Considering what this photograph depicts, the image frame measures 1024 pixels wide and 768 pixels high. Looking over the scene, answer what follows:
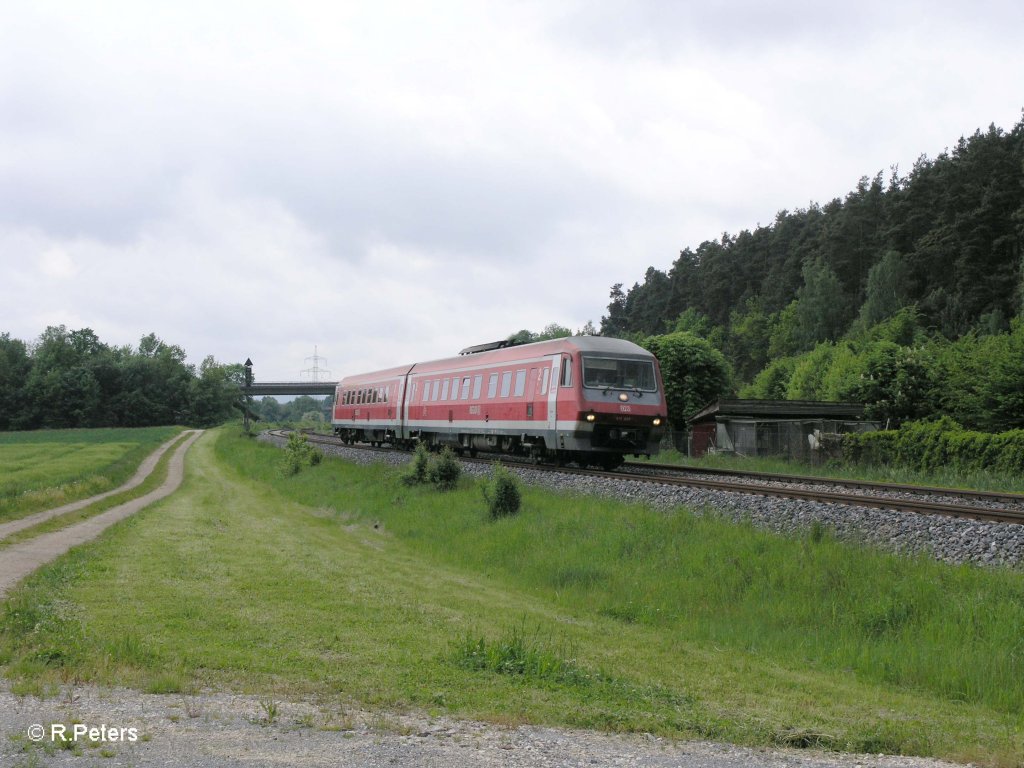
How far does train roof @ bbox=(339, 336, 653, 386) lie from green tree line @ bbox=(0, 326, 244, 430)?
9621 centimetres

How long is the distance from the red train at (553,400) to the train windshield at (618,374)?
26 millimetres

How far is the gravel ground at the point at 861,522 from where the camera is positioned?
41.0ft

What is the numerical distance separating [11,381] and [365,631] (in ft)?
414

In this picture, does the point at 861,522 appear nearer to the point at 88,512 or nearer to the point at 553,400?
the point at 553,400

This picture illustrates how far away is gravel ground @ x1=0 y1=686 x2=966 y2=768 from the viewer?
5.24m

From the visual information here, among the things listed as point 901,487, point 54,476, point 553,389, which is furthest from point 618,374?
point 54,476

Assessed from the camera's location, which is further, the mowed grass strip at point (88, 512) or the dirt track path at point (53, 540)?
the mowed grass strip at point (88, 512)

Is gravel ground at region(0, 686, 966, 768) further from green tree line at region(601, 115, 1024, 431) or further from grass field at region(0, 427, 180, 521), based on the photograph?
green tree line at region(601, 115, 1024, 431)

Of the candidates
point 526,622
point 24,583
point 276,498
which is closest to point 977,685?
point 526,622

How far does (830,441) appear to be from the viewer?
3102 cm

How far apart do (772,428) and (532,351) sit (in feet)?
37.7

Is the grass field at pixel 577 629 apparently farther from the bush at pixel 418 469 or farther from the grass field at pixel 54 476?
the grass field at pixel 54 476

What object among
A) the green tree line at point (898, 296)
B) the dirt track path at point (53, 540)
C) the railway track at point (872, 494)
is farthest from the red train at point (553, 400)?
the green tree line at point (898, 296)

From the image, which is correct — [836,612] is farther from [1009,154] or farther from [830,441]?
[1009,154]
